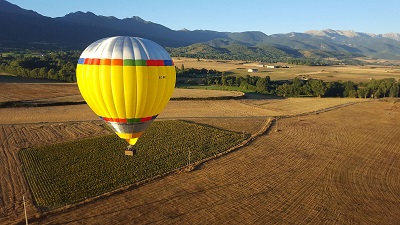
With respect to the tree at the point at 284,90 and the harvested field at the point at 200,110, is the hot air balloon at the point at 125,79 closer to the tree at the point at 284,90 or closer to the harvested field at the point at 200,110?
the harvested field at the point at 200,110

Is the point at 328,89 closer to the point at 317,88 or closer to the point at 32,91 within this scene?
the point at 317,88

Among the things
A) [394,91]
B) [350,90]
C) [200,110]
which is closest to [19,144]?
[200,110]

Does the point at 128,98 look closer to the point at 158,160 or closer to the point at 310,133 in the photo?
the point at 158,160

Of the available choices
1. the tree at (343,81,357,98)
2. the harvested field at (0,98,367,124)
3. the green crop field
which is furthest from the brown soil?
the tree at (343,81,357,98)

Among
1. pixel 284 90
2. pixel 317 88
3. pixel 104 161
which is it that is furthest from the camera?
pixel 284 90

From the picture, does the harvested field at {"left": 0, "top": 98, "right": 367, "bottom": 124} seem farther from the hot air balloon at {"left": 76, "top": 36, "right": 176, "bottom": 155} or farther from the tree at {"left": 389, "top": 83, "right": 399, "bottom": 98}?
the hot air balloon at {"left": 76, "top": 36, "right": 176, "bottom": 155}

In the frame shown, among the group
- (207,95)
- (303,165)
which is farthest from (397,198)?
(207,95)
